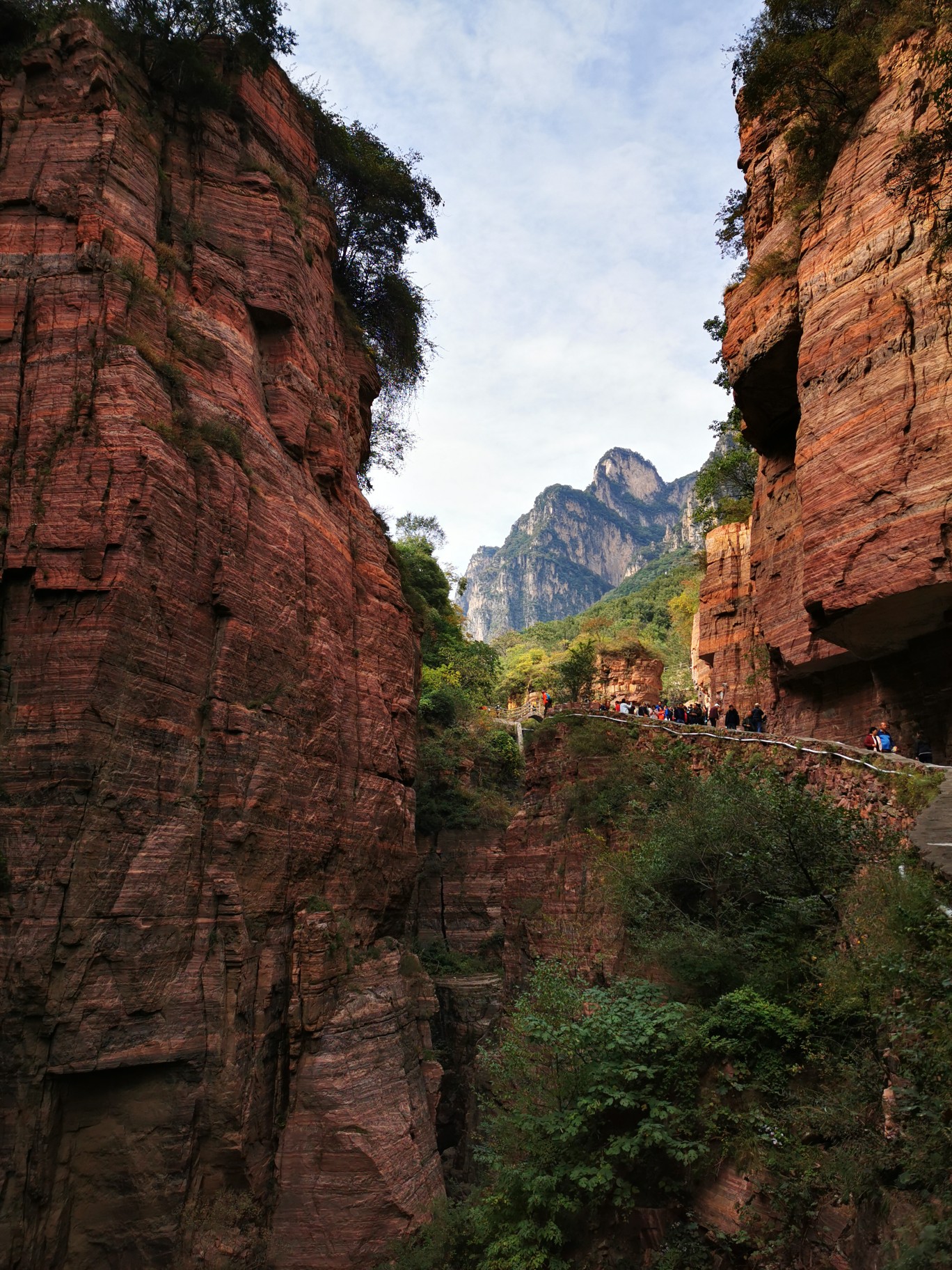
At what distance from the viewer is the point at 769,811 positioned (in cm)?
1271

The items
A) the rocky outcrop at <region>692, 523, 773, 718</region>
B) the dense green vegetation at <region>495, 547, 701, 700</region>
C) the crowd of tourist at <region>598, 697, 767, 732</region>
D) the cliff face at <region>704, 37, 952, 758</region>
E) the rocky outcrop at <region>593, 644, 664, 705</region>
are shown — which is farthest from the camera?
the dense green vegetation at <region>495, 547, 701, 700</region>

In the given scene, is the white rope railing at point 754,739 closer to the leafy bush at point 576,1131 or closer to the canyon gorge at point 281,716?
the canyon gorge at point 281,716

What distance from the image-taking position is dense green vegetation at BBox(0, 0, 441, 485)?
17.3 meters

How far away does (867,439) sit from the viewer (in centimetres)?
1399

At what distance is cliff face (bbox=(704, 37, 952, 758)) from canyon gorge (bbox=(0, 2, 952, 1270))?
8 cm

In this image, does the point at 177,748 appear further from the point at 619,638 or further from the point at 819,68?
the point at 619,638

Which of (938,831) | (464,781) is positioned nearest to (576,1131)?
(938,831)

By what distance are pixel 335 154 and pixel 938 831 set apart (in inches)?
976

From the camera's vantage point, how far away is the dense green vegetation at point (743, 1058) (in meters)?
6.86

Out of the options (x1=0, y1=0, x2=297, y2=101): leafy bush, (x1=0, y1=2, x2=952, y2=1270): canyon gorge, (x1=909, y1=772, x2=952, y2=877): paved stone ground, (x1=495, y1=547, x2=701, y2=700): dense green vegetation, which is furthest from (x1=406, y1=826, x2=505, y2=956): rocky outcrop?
(x1=0, y1=0, x2=297, y2=101): leafy bush

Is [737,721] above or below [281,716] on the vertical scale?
above

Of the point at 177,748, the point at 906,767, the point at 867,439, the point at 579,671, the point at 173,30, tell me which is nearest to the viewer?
the point at 906,767

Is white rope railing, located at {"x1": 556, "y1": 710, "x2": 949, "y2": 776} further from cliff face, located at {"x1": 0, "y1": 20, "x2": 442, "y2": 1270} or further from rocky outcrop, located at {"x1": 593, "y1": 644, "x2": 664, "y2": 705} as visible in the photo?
rocky outcrop, located at {"x1": 593, "y1": 644, "x2": 664, "y2": 705}

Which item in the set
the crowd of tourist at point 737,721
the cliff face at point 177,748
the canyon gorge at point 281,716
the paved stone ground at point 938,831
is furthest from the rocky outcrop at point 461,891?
the paved stone ground at point 938,831
